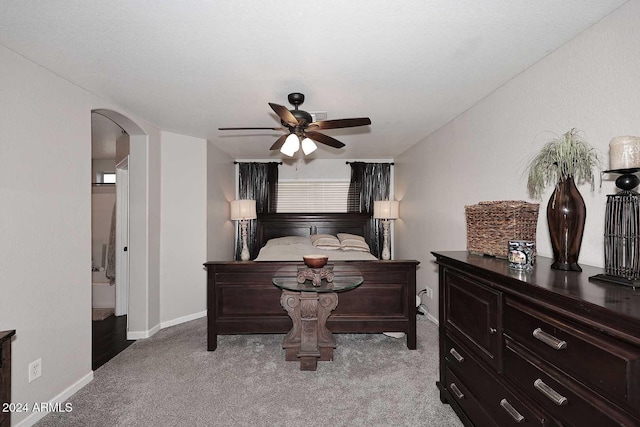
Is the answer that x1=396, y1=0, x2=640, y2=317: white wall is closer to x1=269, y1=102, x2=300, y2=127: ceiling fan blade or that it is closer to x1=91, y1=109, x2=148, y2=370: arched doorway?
x1=269, y1=102, x2=300, y2=127: ceiling fan blade

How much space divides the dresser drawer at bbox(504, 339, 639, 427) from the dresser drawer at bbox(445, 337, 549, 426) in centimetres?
8

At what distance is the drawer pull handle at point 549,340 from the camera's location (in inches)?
43.6

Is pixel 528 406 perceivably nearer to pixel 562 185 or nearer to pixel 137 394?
pixel 562 185

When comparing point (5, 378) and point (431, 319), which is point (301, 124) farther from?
point (431, 319)

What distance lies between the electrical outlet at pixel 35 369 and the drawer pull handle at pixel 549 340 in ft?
9.84

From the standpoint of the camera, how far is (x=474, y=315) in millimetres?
1692

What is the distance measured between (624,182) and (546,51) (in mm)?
1147

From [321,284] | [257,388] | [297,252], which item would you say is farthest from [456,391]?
[297,252]

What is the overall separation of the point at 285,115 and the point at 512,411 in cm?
219

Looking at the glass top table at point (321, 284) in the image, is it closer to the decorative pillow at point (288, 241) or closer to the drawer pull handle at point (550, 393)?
the drawer pull handle at point (550, 393)

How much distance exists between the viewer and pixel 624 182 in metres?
1.20

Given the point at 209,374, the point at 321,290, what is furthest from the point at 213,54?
the point at 209,374

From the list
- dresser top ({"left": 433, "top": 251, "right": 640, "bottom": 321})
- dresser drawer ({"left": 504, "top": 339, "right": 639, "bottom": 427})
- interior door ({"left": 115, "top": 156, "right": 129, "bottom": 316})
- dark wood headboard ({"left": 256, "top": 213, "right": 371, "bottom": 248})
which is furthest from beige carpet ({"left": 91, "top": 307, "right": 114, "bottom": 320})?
dresser drawer ({"left": 504, "top": 339, "right": 639, "bottom": 427})

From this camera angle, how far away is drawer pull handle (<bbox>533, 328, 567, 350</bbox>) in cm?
111
